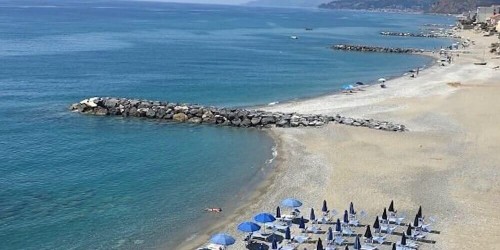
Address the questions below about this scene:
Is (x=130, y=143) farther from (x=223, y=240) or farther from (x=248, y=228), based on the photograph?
(x=223, y=240)

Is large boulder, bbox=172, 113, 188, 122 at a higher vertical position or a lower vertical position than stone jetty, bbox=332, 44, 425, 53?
lower

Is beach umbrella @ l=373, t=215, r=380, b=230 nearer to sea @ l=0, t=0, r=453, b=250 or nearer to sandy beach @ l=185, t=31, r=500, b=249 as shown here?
sandy beach @ l=185, t=31, r=500, b=249

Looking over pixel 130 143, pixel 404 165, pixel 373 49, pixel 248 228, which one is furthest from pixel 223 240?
pixel 373 49

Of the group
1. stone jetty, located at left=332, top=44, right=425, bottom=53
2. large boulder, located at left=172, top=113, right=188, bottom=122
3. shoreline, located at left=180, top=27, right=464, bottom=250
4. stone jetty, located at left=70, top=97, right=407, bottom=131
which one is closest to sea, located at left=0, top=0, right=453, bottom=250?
shoreline, located at left=180, top=27, right=464, bottom=250

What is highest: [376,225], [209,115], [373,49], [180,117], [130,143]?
[373,49]

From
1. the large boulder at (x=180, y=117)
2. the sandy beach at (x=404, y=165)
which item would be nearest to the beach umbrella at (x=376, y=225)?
Answer: the sandy beach at (x=404, y=165)

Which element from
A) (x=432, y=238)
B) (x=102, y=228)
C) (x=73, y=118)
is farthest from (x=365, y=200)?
(x=73, y=118)

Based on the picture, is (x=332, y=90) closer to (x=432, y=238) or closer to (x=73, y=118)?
(x=73, y=118)

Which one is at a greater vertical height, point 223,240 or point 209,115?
point 209,115
